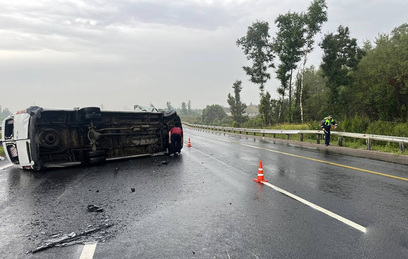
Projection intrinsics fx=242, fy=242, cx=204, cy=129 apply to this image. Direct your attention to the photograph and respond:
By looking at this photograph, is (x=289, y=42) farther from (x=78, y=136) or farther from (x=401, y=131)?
(x=78, y=136)

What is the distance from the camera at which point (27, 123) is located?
7.66 meters

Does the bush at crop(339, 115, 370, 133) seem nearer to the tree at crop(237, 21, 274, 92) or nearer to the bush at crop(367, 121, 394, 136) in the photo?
the bush at crop(367, 121, 394, 136)

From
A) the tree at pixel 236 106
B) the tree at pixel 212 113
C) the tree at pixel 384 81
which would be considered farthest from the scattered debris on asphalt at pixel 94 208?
the tree at pixel 212 113

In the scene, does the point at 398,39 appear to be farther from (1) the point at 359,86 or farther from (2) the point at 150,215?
(2) the point at 150,215

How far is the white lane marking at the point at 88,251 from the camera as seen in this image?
293cm

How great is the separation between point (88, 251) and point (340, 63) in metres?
40.3

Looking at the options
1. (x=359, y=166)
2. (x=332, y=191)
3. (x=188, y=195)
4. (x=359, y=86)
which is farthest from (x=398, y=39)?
(x=188, y=195)

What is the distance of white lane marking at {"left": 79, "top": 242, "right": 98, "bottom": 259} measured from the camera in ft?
9.62

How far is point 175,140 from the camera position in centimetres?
1117

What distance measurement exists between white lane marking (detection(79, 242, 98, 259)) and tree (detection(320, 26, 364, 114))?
38739 mm

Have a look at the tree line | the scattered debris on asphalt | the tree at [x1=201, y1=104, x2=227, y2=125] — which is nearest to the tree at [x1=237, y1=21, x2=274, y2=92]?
the tree line

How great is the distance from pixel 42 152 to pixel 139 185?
4182mm

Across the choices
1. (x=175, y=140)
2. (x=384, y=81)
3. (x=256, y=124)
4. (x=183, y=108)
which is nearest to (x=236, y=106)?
(x=256, y=124)

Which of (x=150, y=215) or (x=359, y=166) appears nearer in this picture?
(x=150, y=215)
